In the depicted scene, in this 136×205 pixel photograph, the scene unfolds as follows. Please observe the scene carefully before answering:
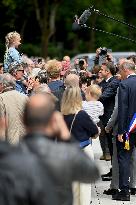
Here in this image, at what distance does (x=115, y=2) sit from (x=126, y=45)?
18.6ft

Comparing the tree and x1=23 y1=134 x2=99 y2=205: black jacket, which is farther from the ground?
the tree

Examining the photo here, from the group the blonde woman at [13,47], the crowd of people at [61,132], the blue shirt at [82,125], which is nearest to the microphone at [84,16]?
the crowd of people at [61,132]

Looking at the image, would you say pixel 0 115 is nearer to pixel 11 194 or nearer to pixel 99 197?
pixel 99 197

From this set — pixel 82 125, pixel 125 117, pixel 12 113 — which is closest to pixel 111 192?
pixel 125 117

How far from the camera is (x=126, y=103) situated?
10.6m

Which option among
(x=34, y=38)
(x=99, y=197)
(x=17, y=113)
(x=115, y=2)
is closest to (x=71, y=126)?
(x=17, y=113)

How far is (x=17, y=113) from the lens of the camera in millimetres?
9148

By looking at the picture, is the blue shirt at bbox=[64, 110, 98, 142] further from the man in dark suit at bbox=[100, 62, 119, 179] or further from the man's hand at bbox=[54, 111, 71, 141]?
the man in dark suit at bbox=[100, 62, 119, 179]

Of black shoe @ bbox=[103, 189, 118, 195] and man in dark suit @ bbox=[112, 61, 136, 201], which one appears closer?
man in dark suit @ bbox=[112, 61, 136, 201]

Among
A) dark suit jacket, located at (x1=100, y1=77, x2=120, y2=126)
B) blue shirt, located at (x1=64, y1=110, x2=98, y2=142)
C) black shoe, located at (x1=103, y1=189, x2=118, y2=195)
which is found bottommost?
black shoe, located at (x1=103, y1=189, x2=118, y2=195)

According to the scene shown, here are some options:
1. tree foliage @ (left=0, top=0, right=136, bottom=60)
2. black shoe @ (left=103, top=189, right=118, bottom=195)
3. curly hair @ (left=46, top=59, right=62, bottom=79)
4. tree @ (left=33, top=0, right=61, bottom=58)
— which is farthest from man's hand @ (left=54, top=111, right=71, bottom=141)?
tree @ (left=33, top=0, right=61, bottom=58)

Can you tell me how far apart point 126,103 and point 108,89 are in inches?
53.3

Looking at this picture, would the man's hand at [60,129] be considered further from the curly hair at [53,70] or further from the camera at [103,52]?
the camera at [103,52]

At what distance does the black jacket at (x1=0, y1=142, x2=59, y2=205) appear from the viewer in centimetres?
479
